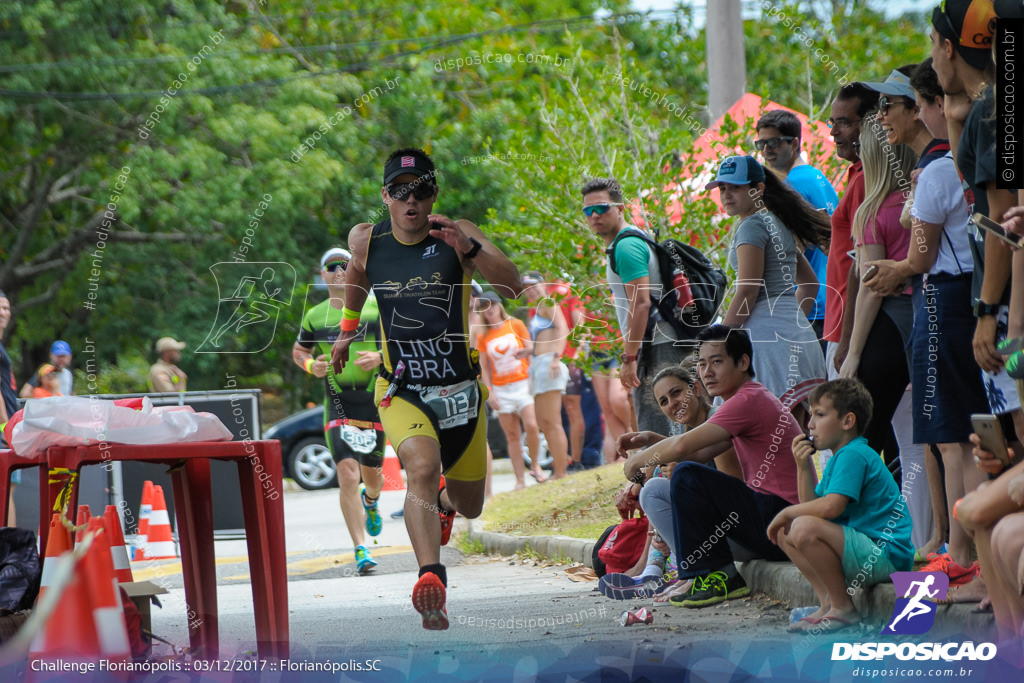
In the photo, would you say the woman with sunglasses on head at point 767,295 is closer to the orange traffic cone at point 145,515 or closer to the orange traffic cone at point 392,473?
the orange traffic cone at point 145,515

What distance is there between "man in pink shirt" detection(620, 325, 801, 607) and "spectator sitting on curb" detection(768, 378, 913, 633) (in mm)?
535

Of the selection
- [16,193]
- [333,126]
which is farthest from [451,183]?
[16,193]

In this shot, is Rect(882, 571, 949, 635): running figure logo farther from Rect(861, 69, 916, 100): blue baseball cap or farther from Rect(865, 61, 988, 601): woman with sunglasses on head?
Rect(861, 69, 916, 100): blue baseball cap

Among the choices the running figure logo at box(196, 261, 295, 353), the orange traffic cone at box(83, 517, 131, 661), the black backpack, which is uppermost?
the running figure logo at box(196, 261, 295, 353)

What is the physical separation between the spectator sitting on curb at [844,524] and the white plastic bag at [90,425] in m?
2.33

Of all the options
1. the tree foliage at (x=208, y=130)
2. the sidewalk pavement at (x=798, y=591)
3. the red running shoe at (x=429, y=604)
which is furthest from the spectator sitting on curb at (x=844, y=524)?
the tree foliage at (x=208, y=130)

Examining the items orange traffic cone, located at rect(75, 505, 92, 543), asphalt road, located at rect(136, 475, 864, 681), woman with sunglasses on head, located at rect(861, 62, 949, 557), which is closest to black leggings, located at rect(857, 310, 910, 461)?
woman with sunglasses on head, located at rect(861, 62, 949, 557)

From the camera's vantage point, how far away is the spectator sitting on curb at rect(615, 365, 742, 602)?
568 centimetres

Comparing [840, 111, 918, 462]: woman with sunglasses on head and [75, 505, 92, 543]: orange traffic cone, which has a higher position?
[840, 111, 918, 462]: woman with sunglasses on head

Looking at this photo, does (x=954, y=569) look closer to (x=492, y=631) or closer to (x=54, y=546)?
(x=492, y=631)

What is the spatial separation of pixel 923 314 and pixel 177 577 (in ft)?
20.1

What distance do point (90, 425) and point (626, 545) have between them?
3.15 m

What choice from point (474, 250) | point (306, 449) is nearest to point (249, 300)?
point (306, 449)

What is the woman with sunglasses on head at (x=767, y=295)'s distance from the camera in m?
6.32
